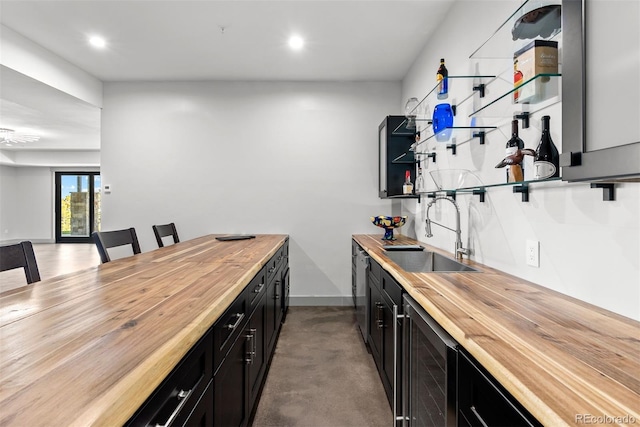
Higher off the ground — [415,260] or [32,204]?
[32,204]

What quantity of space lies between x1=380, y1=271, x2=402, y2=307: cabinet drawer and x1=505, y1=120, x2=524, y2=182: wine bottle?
744 mm

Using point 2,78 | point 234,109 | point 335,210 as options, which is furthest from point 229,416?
point 2,78

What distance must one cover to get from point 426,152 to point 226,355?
8.22 feet

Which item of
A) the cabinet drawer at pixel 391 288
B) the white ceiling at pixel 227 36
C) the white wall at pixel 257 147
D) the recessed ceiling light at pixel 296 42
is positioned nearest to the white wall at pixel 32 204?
the white ceiling at pixel 227 36

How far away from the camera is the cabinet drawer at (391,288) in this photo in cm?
164

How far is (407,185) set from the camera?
3352 mm

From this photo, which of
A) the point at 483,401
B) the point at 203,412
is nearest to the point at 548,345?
the point at 483,401

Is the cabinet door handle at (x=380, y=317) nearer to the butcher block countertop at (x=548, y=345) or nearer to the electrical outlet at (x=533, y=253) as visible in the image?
the butcher block countertop at (x=548, y=345)

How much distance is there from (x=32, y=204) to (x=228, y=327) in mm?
11834

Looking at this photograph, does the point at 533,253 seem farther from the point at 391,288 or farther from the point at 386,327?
the point at 386,327

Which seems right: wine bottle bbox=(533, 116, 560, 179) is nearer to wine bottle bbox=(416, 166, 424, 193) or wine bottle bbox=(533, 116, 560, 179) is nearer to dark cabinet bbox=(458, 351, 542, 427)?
dark cabinet bbox=(458, 351, 542, 427)

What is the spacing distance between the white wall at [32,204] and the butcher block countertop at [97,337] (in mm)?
10834

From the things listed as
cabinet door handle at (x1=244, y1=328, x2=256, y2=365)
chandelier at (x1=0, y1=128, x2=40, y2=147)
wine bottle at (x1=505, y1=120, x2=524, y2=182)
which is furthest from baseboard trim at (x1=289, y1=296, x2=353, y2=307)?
chandelier at (x1=0, y1=128, x2=40, y2=147)

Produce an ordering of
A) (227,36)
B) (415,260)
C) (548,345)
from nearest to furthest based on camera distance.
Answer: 1. (548,345)
2. (415,260)
3. (227,36)
